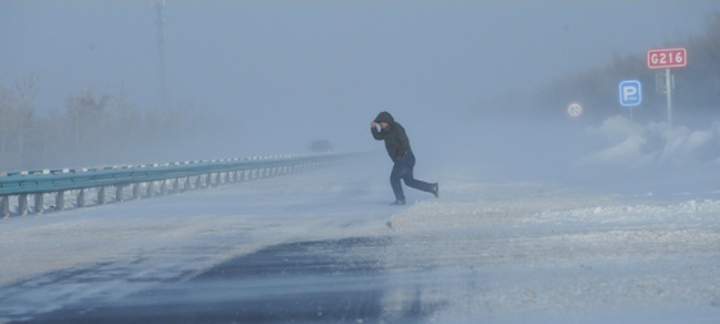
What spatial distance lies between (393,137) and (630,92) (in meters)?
24.3

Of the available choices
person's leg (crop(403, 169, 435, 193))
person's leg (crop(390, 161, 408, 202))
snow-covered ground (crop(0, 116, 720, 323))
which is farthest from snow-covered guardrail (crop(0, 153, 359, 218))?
person's leg (crop(403, 169, 435, 193))

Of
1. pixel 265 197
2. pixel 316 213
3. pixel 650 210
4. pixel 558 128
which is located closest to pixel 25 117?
pixel 558 128

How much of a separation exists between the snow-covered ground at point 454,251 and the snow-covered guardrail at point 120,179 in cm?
175

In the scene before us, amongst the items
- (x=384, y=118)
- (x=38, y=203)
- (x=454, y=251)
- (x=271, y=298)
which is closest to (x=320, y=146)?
(x=38, y=203)

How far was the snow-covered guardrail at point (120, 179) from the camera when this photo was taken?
22.6 m

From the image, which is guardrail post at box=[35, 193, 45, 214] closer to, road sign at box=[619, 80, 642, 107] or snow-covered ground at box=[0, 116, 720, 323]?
snow-covered ground at box=[0, 116, 720, 323]

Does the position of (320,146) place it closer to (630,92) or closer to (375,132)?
(630,92)

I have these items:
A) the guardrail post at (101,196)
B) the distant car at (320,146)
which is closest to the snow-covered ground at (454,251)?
the guardrail post at (101,196)

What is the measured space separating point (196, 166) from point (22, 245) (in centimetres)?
2090

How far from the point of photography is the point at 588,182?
29.0m

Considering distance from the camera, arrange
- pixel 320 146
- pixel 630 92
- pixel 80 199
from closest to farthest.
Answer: pixel 80 199, pixel 630 92, pixel 320 146

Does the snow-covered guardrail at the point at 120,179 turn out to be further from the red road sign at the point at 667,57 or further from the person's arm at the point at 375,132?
the red road sign at the point at 667,57

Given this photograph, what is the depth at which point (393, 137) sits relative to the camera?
21.2m

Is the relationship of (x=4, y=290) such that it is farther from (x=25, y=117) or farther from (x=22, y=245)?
(x=25, y=117)
